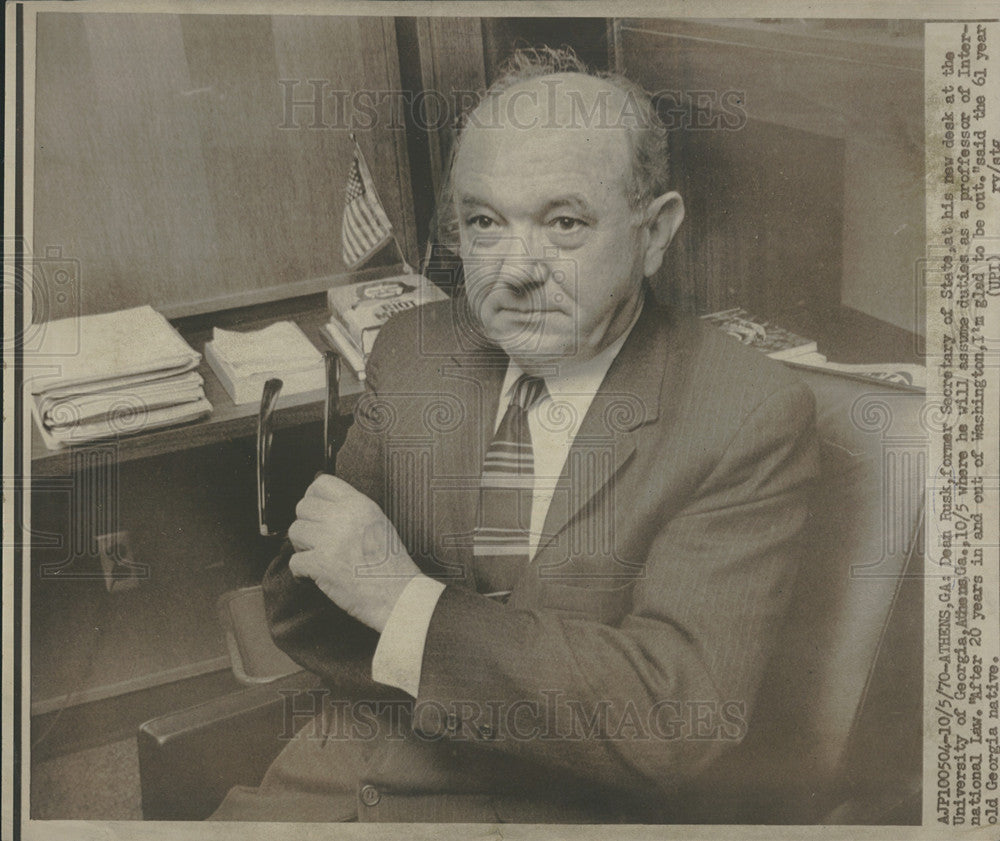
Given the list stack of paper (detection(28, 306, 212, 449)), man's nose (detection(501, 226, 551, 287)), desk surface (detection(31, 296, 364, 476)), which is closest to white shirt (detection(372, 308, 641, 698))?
man's nose (detection(501, 226, 551, 287))

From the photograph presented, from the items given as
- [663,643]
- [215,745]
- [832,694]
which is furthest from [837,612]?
[215,745]

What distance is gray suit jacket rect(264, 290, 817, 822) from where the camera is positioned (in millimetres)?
1221

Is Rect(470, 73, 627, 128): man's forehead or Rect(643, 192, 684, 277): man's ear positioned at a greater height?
Rect(470, 73, 627, 128): man's forehead

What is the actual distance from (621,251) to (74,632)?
2.87 feet

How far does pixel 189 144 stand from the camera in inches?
52.0

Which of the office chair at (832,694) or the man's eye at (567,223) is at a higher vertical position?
the man's eye at (567,223)

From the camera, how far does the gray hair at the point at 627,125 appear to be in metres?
1.25

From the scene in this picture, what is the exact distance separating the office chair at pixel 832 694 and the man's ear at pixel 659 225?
236mm

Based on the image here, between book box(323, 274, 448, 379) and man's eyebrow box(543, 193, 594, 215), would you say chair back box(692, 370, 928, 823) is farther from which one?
book box(323, 274, 448, 379)

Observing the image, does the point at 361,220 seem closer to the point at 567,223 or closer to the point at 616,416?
the point at 567,223

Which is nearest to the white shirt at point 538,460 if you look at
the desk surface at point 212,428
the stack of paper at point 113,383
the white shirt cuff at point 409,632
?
the white shirt cuff at point 409,632

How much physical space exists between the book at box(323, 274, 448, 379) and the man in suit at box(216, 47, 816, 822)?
0.02m

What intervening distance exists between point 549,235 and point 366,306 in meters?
0.28

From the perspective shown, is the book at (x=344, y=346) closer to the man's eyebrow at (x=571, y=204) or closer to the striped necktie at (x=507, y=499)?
the striped necktie at (x=507, y=499)
